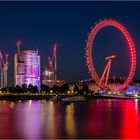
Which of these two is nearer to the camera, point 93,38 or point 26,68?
point 93,38

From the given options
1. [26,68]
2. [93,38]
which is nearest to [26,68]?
[26,68]

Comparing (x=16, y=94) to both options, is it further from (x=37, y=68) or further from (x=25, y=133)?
(x=25, y=133)

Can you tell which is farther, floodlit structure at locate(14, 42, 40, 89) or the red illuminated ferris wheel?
floodlit structure at locate(14, 42, 40, 89)

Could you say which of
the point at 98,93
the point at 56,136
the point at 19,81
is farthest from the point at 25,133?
the point at 19,81

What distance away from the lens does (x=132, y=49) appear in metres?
53.4

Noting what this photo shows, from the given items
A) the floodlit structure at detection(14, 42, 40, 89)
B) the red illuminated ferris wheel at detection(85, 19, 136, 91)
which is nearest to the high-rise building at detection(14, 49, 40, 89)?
the floodlit structure at detection(14, 42, 40, 89)

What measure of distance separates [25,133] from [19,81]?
95518mm

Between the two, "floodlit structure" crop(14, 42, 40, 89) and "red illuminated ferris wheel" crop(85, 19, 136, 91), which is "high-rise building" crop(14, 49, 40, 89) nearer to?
"floodlit structure" crop(14, 42, 40, 89)

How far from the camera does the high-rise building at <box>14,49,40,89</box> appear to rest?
113750mm

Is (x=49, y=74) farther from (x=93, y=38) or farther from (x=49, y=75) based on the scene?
(x=93, y=38)

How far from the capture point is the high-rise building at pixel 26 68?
11375cm

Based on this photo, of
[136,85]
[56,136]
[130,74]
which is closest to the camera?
[56,136]

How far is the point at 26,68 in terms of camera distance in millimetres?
115375

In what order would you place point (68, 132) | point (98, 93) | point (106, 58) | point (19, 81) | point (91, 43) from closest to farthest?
1. point (68, 132)
2. point (91, 43)
3. point (106, 58)
4. point (98, 93)
5. point (19, 81)
